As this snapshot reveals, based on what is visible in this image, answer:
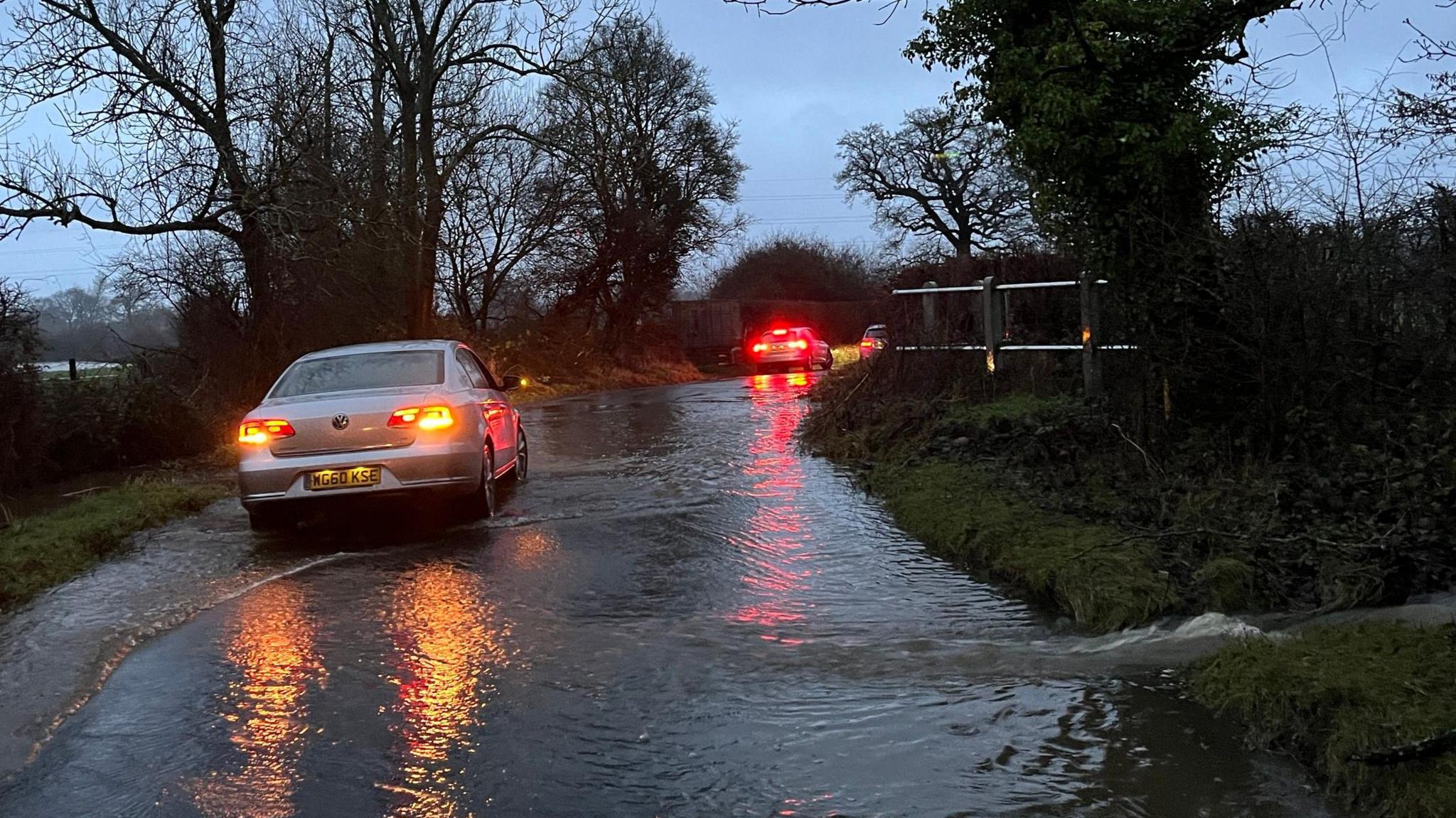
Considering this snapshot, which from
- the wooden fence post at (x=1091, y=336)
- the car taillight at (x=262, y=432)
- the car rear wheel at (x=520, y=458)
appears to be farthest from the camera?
the car rear wheel at (x=520, y=458)

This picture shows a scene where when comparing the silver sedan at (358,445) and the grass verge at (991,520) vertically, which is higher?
the silver sedan at (358,445)

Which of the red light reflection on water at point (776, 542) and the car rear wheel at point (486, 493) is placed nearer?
the red light reflection on water at point (776, 542)

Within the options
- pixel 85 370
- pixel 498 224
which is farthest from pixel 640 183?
pixel 85 370

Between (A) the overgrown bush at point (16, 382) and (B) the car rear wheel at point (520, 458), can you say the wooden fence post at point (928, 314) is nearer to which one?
(B) the car rear wheel at point (520, 458)

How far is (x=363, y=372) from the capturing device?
1021 cm

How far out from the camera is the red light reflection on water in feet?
21.7

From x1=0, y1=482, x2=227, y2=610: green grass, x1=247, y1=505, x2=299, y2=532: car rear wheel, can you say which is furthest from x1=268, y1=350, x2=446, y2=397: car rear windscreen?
x1=0, y1=482, x2=227, y2=610: green grass

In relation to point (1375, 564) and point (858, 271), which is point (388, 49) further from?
point (858, 271)

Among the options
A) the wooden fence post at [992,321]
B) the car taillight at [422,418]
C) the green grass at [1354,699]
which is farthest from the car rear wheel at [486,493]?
the green grass at [1354,699]

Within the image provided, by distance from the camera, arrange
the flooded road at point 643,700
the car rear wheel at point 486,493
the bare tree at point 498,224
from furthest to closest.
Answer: the bare tree at point 498,224, the car rear wheel at point 486,493, the flooded road at point 643,700

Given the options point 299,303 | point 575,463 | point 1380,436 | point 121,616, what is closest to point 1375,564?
point 1380,436

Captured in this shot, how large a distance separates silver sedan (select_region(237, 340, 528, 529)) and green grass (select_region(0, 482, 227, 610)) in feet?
3.69

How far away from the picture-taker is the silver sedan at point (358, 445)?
30.3 feet

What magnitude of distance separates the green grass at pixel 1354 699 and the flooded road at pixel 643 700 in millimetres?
148
